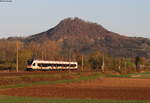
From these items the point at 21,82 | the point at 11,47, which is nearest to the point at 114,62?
the point at 11,47

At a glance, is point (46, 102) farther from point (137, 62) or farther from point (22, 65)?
point (137, 62)

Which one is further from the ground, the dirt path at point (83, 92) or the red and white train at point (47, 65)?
the red and white train at point (47, 65)

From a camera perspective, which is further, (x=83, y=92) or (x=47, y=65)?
(x=47, y=65)

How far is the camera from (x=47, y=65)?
97188 millimetres

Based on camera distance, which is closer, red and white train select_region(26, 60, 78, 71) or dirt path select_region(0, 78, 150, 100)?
dirt path select_region(0, 78, 150, 100)

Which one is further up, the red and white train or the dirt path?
the red and white train

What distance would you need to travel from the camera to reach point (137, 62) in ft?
588

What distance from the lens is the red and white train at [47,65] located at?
91319 mm

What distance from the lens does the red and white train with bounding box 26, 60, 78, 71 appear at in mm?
91319

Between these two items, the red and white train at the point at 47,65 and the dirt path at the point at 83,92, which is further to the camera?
the red and white train at the point at 47,65

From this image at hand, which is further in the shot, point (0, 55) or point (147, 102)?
point (0, 55)

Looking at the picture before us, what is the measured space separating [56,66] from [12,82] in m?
49.2

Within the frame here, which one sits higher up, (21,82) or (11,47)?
(11,47)

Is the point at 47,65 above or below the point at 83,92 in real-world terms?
above
